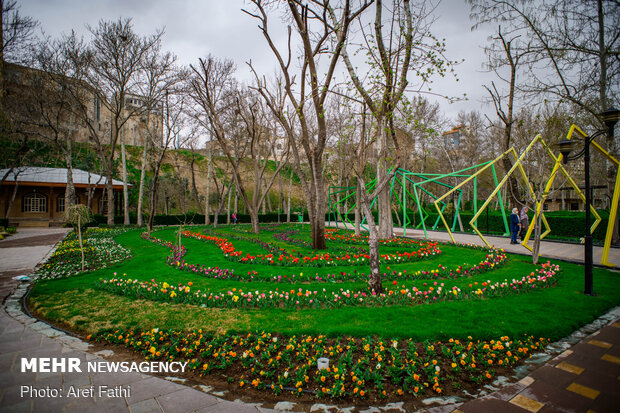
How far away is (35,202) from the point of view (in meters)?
29.2

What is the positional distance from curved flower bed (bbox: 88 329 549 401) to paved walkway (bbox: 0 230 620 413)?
281mm

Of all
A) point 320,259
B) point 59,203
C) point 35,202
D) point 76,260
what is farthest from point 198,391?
point 35,202

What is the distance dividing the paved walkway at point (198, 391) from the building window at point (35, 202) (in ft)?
109

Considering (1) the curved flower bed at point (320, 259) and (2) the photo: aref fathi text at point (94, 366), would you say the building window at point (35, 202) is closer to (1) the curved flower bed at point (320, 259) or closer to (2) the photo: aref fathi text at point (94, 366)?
(1) the curved flower bed at point (320, 259)

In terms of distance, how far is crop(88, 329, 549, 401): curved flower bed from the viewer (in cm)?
306

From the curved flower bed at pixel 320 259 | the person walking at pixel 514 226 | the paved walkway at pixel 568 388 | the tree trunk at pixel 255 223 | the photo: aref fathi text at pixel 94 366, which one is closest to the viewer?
the paved walkway at pixel 568 388

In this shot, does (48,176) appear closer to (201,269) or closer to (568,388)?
(201,269)

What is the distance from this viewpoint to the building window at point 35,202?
28875 mm

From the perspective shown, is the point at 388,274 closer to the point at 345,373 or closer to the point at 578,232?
the point at 345,373

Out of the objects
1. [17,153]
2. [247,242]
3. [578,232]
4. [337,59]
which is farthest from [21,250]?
[578,232]

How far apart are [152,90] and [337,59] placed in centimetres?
1767

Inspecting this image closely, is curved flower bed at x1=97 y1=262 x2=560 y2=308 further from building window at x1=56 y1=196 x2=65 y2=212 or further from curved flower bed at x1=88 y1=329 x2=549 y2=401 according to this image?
building window at x1=56 y1=196 x2=65 y2=212

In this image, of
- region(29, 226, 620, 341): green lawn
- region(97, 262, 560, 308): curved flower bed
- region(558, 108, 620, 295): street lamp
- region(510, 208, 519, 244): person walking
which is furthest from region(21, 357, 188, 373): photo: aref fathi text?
region(510, 208, 519, 244): person walking

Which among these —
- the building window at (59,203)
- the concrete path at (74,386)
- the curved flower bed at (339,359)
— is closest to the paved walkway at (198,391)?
the concrete path at (74,386)
